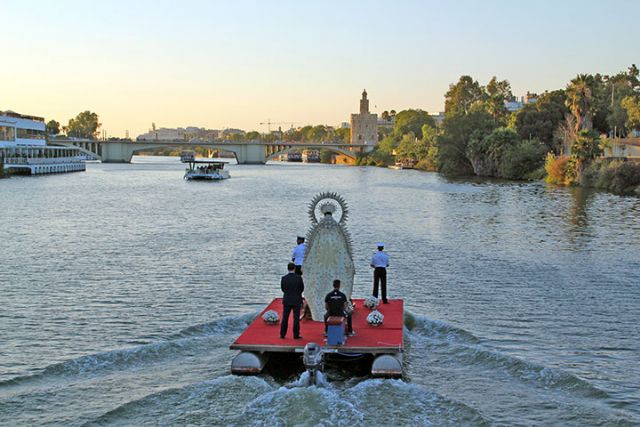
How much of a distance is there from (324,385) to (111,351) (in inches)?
287

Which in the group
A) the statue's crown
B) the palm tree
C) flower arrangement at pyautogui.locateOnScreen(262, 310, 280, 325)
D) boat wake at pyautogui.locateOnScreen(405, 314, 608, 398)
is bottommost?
boat wake at pyautogui.locateOnScreen(405, 314, 608, 398)

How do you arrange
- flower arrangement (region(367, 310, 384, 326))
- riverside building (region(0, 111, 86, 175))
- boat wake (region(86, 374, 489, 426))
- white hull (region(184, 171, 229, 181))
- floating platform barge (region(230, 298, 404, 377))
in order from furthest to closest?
1. riverside building (region(0, 111, 86, 175))
2. white hull (region(184, 171, 229, 181))
3. flower arrangement (region(367, 310, 384, 326))
4. floating platform barge (region(230, 298, 404, 377))
5. boat wake (region(86, 374, 489, 426))

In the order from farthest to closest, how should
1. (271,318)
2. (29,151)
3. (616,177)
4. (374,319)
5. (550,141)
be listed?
(29,151)
(550,141)
(616,177)
(271,318)
(374,319)

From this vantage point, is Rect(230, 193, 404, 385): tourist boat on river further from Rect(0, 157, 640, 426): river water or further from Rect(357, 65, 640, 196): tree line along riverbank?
Rect(357, 65, 640, 196): tree line along riverbank

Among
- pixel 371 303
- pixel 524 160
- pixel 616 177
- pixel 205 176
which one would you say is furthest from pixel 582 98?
pixel 371 303

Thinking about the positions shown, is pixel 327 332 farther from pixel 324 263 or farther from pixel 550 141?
pixel 550 141

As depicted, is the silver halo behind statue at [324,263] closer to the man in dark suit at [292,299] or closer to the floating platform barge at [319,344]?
the floating platform barge at [319,344]

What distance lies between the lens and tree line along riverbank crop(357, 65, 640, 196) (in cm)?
9688

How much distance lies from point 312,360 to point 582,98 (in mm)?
99224

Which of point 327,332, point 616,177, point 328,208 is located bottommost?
point 327,332

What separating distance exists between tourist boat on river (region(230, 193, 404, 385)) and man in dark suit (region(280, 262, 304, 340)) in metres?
0.28

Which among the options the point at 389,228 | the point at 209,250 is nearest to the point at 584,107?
the point at 389,228

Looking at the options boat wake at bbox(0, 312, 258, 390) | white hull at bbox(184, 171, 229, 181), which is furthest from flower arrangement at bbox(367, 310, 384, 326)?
white hull at bbox(184, 171, 229, 181)

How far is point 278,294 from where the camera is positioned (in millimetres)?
30484
